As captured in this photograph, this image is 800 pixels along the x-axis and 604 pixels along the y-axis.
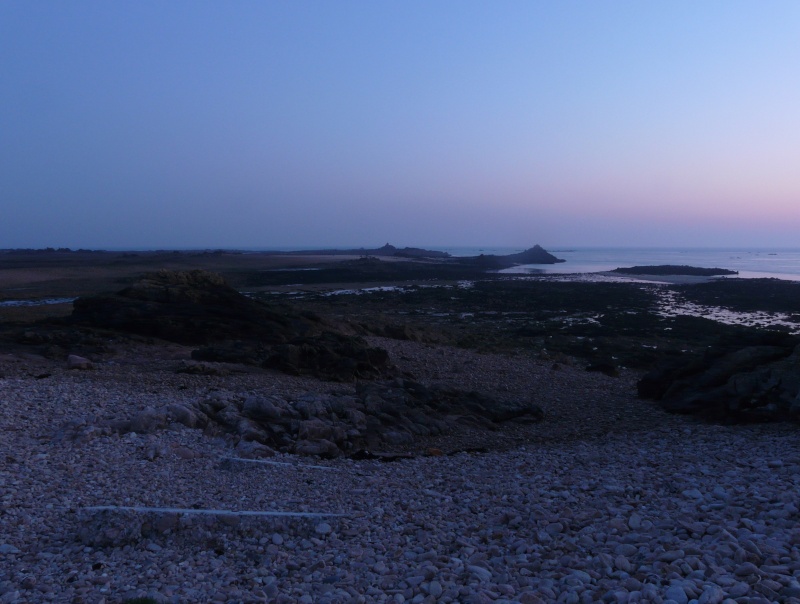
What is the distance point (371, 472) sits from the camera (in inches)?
332

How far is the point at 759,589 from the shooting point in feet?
14.7

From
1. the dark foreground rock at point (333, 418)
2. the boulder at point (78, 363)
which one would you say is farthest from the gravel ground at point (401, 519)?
the boulder at point (78, 363)

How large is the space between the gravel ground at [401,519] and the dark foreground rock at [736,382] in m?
0.96

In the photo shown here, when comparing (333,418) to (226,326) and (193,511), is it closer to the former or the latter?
(193,511)

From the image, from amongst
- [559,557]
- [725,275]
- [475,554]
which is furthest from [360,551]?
[725,275]

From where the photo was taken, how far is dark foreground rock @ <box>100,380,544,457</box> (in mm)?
9211

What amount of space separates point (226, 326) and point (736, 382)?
1226cm

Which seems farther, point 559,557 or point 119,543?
point 119,543

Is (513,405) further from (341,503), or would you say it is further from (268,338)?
(268,338)

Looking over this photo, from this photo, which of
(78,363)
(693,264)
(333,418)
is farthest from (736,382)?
(693,264)

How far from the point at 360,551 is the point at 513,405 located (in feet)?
22.7

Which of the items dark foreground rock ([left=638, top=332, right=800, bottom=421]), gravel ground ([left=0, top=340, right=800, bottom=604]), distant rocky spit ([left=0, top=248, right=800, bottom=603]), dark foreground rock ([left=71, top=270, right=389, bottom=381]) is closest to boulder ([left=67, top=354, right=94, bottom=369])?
distant rocky spit ([left=0, top=248, right=800, bottom=603])

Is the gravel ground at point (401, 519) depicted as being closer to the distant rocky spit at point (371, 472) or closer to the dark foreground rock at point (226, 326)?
the distant rocky spit at point (371, 472)

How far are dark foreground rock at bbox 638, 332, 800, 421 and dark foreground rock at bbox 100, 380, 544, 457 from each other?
126 inches
